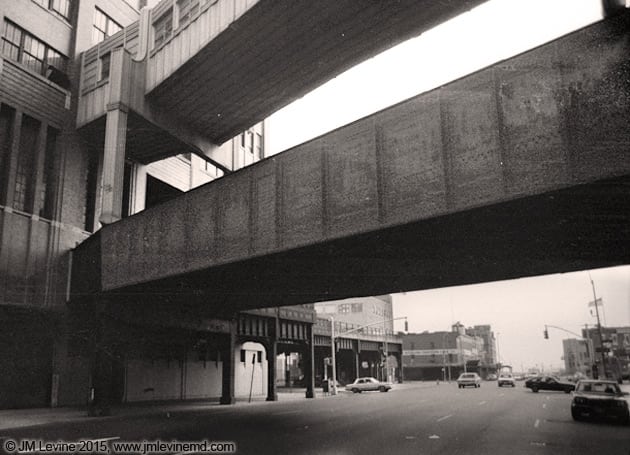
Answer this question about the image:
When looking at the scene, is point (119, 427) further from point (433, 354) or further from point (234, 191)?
point (433, 354)

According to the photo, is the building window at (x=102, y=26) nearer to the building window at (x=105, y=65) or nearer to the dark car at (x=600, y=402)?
the building window at (x=105, y=65)

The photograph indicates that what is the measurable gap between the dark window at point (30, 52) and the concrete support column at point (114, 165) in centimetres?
578

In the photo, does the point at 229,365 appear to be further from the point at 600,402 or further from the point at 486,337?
the point at 486,337

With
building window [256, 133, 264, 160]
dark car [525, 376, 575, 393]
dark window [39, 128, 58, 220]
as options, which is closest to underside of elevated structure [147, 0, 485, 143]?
dark window [39, 128, 58, 220]

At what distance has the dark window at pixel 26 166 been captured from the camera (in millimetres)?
29953

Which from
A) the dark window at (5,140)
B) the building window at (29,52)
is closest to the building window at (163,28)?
the building window at (29,52)

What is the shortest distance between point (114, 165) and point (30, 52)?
8894 mm

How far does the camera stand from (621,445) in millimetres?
15078

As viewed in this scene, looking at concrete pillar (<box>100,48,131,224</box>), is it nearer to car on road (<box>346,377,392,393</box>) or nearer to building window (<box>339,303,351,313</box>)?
car on road (<box>346,377,392,393</box>)

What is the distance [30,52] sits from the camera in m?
31.7

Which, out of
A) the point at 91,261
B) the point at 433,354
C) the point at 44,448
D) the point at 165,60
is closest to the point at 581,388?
the point at 44,448

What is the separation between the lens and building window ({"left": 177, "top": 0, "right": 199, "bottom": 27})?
98.5ft

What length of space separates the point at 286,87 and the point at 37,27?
48.1 ft

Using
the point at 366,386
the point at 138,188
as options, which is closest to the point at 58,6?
the point at 138,188
